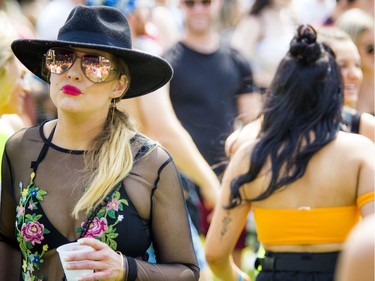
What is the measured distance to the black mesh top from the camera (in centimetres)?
398

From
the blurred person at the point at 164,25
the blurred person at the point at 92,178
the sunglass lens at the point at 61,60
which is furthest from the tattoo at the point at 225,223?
the blurred person at the point at 164,25

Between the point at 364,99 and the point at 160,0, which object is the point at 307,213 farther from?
the point at 160,0

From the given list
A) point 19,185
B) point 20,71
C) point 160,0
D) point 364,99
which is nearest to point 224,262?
point 19,185

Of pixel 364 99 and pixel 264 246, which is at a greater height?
pixel 264 246

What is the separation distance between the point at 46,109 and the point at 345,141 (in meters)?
5.05

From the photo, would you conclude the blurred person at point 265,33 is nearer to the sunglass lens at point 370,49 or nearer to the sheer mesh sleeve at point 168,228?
the sunglass lens at point 370,49

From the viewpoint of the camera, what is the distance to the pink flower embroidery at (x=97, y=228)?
3.94 meters

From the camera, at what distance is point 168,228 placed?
13.3 feet

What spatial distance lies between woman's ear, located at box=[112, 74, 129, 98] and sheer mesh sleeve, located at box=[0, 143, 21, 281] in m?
0.54

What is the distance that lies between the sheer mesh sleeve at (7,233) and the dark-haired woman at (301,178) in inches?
36.7

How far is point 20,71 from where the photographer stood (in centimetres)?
539

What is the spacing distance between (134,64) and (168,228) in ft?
2.44

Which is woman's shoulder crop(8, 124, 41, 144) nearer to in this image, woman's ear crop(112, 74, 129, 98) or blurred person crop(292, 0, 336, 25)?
woman's ear crop(112, 74, 129, 98)

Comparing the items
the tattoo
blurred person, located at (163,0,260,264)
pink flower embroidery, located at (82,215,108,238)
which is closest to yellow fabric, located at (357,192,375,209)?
the tattoo
